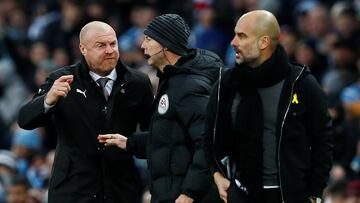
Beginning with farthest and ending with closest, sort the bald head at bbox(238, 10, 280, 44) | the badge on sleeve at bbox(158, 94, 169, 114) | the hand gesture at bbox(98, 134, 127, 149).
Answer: the hand gesture at bbox(98, 134, 127, 149) < the badge on sleeve at bbox(158, 94, 169, 114) < the bald head at bbox(238, 10, 280, 44)

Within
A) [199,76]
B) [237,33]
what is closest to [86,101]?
[199,76]

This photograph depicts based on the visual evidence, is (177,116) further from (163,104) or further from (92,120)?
(92,120)

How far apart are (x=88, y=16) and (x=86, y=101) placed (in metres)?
8.26

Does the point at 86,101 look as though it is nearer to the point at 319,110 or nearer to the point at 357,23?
the point at 319,110

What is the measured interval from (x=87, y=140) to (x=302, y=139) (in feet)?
6.13

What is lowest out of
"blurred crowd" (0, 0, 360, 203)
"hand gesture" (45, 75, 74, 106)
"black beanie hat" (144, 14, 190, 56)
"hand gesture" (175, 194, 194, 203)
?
"blurred crowd" (0, 0, 360, 203)

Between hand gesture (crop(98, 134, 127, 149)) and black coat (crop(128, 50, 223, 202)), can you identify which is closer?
black coat (crop(128, 50, 223, 202))

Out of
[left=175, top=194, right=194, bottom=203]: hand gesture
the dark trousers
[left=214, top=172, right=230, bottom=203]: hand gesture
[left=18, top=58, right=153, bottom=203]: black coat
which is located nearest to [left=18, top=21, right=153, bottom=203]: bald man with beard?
[left=18, top=58, right=153, bottom=203]: black coat

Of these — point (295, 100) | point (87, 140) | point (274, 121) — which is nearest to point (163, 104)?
point (87, 140)

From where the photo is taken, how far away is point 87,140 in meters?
8.48

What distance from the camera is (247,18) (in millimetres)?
7383

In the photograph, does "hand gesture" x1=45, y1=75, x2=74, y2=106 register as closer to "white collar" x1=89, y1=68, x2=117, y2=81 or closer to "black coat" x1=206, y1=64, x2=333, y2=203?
"white collar" x1=89, y1=68, x2=117, y2=81

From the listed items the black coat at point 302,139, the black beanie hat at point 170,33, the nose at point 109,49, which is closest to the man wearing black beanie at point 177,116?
the black beanie hat at point 170,33

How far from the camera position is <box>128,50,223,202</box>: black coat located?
7820mm
